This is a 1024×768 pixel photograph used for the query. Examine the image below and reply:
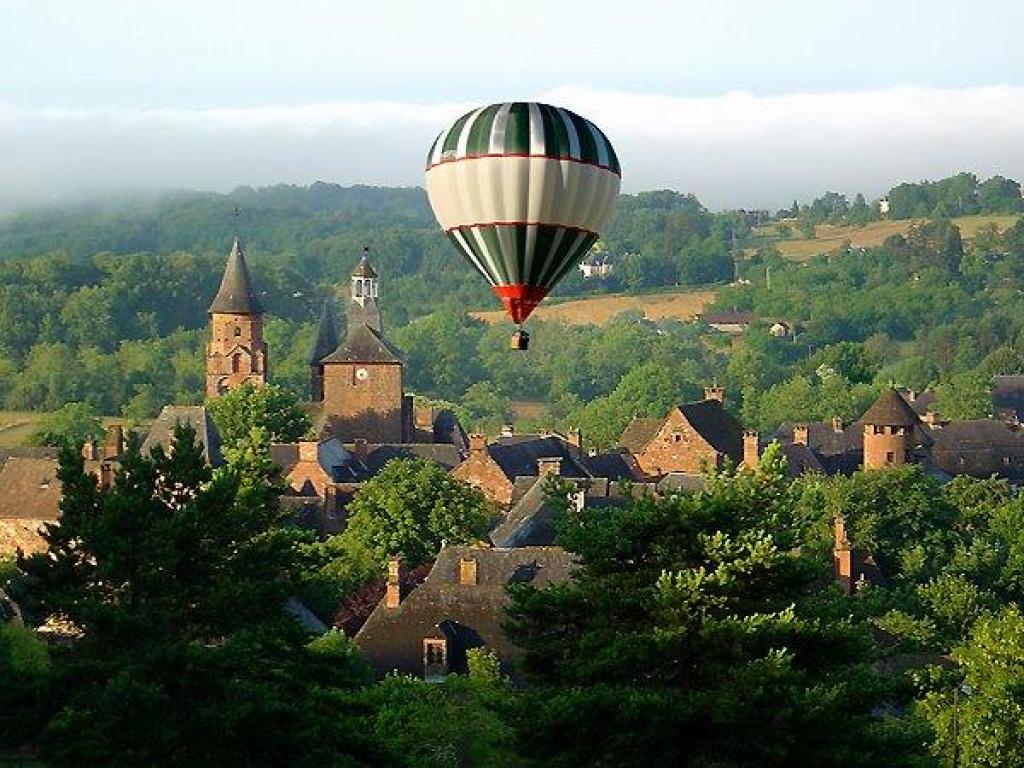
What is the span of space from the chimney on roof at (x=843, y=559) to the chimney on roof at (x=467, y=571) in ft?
35.4

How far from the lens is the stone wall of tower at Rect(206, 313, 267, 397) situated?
356 ft

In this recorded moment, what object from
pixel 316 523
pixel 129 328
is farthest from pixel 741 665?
pixel 129 328

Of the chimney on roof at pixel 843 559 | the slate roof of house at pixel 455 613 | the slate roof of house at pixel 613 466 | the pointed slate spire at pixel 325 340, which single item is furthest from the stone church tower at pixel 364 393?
the slate roof of house at pixel 455 613

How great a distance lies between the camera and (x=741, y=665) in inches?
1282

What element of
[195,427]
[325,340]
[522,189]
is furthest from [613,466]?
[522,189]

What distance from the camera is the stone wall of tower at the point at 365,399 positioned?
95062mm

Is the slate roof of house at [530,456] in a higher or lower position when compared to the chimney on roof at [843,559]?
lower

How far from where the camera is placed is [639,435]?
329ft

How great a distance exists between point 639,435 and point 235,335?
1911 cm

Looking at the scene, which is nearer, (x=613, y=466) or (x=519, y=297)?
(x=519, y=297)

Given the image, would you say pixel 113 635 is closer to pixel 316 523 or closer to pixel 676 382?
pixel 316 523

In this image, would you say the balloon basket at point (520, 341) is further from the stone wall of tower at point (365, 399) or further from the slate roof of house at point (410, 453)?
the stone wall of tower at point (365, 399)

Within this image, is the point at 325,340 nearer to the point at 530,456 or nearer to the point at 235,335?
the point at 235,335

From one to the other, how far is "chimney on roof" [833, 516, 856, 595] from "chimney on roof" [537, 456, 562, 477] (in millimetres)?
9513
